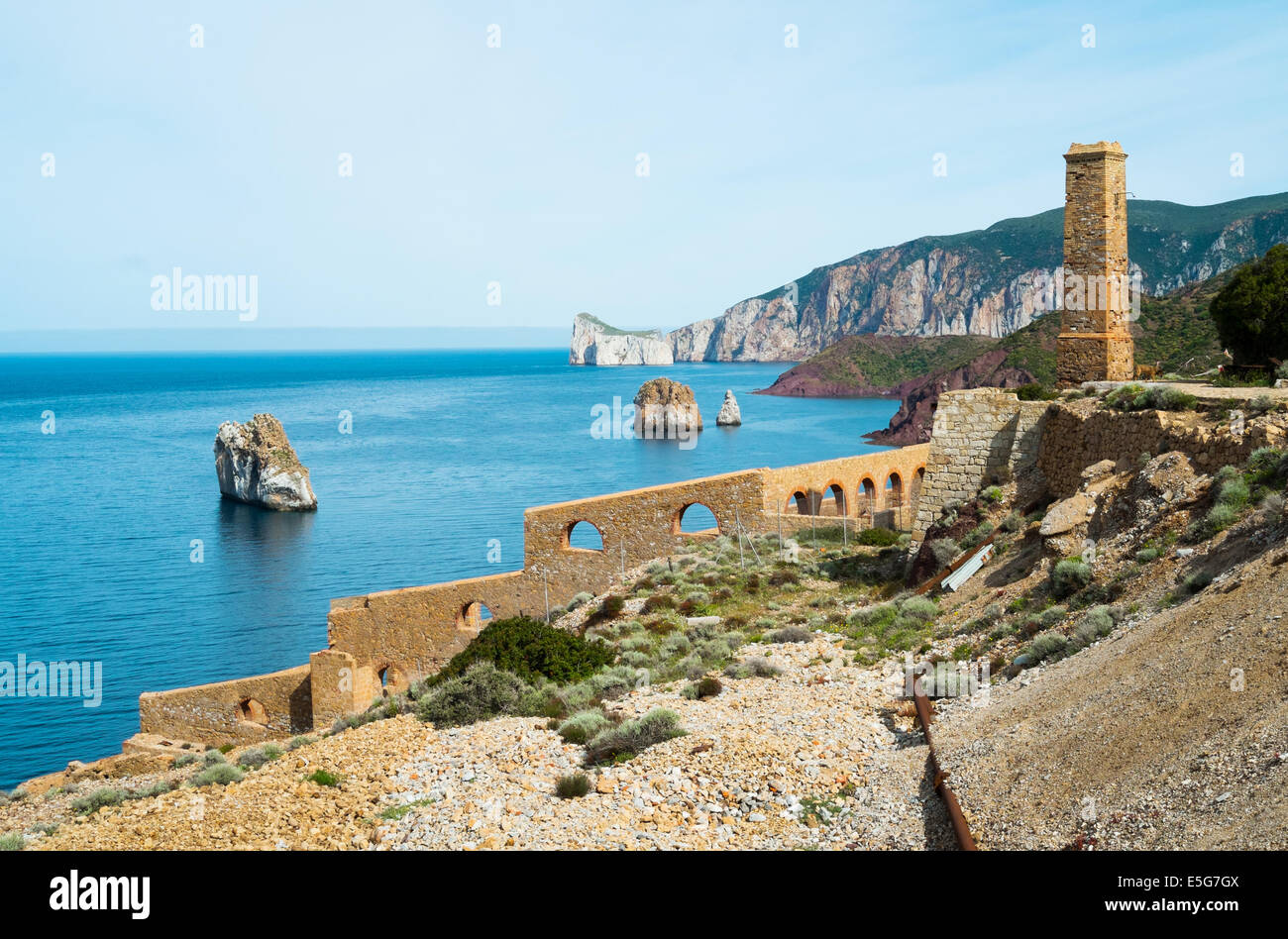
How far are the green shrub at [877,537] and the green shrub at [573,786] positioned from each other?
551 inches

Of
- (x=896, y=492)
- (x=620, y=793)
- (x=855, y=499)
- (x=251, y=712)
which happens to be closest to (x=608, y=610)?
(x=251, y=712)

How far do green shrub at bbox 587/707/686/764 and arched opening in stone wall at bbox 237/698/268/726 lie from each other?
646 inches

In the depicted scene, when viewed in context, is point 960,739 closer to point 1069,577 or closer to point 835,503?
point 1069,577

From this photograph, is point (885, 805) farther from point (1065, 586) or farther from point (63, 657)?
point (63, 657)

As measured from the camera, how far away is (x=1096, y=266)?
54.9 feet

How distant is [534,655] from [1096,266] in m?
11.3

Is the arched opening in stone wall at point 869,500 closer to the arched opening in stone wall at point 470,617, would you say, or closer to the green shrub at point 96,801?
the arched opening in stone wall at point 470,617

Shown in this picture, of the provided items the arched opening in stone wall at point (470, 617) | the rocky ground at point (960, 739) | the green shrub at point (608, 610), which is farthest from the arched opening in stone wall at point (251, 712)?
the green shrub at point (608, 610)

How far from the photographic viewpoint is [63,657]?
34.6 meters

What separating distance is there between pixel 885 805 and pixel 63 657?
34.3 meters

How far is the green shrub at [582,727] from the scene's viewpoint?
11672mm

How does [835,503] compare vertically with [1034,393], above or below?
below

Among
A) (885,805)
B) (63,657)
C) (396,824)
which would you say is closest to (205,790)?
(396,824)
